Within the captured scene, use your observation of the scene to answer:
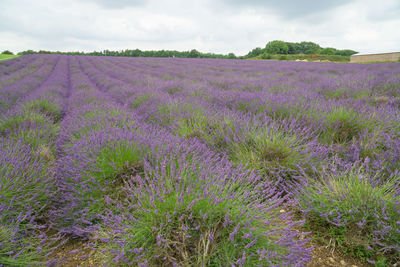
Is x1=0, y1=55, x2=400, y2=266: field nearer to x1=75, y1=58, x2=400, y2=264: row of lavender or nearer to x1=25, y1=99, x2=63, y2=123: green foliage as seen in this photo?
x1=75, y1=58, x2=400, y2=264: row of lavender

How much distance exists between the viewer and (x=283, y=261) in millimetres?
1082

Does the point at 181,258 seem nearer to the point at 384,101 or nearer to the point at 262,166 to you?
the point at 262,166

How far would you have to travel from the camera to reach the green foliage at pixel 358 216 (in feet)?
4.55

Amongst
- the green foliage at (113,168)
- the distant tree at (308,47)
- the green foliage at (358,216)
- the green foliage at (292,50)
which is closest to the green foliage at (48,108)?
the green foliage at (113,168)

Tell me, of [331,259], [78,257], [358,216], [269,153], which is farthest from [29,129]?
[358,216]

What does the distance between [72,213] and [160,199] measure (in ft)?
2.87

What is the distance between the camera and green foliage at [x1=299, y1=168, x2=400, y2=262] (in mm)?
1388

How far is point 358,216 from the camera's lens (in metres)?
1.51

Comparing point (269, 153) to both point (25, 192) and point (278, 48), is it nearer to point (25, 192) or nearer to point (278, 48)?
point (25, 192)

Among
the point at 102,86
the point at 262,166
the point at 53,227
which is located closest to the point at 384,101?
the point at 262,166

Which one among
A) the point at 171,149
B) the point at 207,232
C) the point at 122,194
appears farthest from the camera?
the point at 171,149

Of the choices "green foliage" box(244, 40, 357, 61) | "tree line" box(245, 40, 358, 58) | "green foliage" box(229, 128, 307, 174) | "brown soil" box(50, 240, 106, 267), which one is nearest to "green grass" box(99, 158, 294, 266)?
"brown soil" box(50, 240, 106, 267)

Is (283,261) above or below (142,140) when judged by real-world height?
below

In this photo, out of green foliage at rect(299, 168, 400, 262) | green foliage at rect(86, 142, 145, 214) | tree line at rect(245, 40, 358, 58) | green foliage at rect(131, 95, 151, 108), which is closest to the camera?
green foliage at rect(299, 168, 400, 262)
